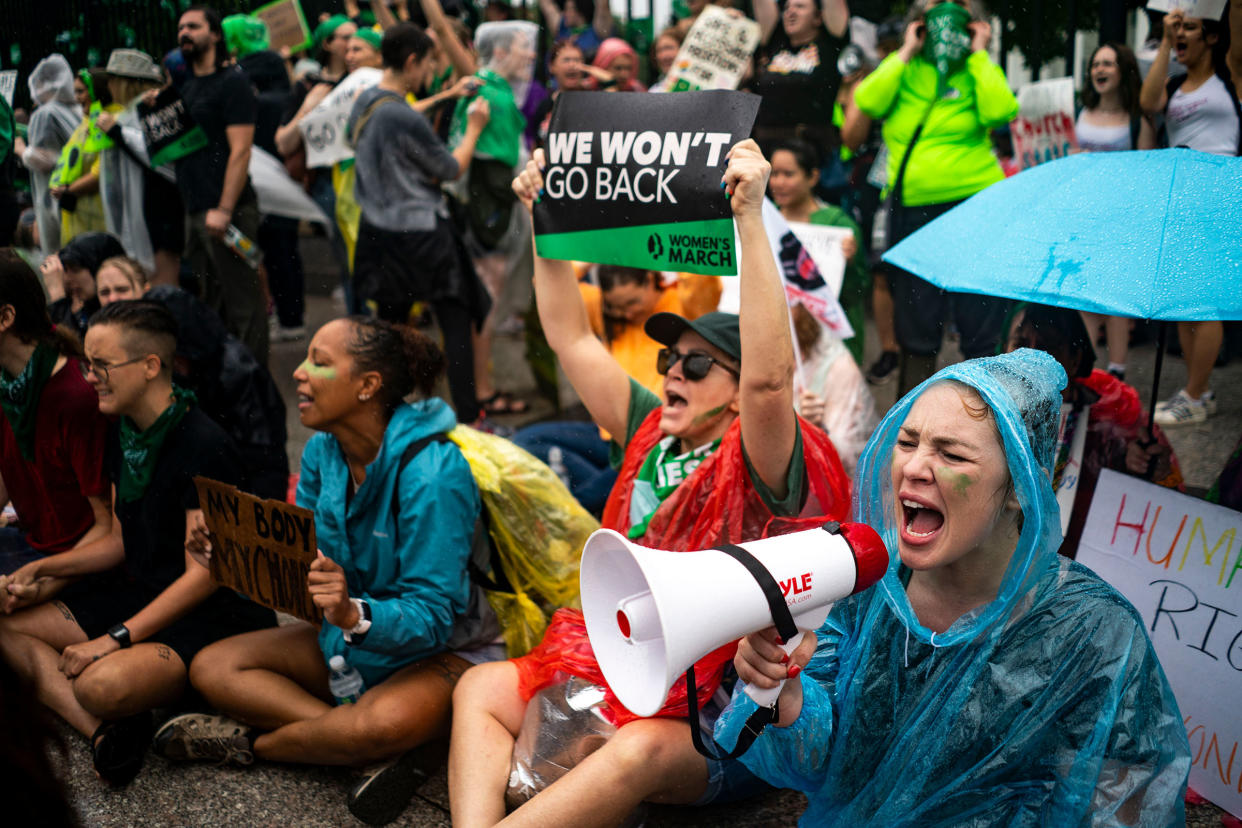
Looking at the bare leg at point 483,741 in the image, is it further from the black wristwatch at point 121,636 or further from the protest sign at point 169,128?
the protest sign at point 169,128

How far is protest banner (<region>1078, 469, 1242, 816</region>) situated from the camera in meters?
2.68

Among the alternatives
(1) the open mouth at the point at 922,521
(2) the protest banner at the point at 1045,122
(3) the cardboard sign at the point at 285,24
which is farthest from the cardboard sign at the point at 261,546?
(3) the cardboard sign at the point at 285,24

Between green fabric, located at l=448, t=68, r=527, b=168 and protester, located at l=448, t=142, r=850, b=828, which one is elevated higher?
green fabric, located at l=448, t=68, r=527, b=168

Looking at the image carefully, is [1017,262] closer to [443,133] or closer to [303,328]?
[443,133]

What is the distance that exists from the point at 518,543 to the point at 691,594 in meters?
1.56

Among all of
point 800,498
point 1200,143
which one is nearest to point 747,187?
point 800,498

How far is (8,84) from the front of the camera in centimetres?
486

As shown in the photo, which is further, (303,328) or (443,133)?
(303,328)

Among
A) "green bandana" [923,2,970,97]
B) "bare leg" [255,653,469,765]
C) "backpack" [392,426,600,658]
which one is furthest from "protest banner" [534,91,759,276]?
"green bandana" [923,2,970,97]

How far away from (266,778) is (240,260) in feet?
11.7

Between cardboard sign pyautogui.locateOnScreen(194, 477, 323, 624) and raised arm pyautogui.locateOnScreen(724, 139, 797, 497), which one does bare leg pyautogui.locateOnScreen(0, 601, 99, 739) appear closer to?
cardboard sign pyautogui.locateOnScreen(194, 477, 323, 624)

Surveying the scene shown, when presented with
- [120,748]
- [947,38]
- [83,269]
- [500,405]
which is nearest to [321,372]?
[120,748]

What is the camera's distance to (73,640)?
3.46 metres

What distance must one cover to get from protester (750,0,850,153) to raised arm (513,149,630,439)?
11.6ft
